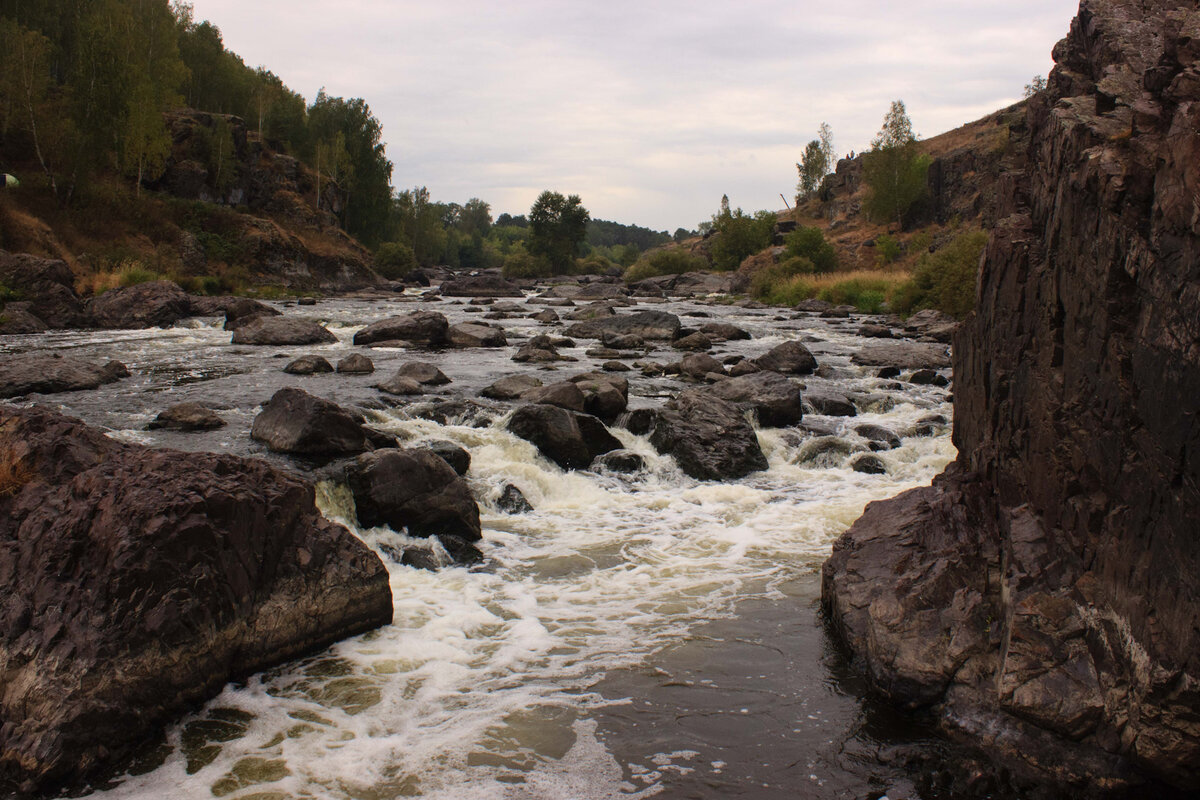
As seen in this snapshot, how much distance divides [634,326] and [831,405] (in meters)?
14.4

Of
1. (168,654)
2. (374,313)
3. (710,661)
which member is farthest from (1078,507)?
(374,313)

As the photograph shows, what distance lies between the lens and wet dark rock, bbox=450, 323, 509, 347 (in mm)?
28328

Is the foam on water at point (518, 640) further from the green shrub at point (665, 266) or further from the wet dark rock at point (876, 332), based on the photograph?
A: the green shrub at point (665, 266)

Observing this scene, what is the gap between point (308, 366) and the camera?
821 inches

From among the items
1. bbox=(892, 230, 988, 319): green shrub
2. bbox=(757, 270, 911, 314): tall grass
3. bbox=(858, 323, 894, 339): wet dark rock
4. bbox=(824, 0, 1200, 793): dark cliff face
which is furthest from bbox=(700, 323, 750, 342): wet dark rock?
bbox=(824, 0, 1200, 793): dark cliff face

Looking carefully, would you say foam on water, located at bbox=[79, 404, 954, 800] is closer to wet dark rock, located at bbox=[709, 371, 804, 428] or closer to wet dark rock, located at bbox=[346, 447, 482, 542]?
wet dark rock, located at bbox=[346, 447, 482, 542]

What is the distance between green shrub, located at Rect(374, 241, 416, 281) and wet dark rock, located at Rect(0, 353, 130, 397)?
5926 cm

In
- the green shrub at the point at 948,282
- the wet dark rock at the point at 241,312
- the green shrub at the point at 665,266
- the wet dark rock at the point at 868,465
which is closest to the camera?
the wet dark rock at the point at 868,465

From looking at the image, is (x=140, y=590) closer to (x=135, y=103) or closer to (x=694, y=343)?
(x=694, y=343)

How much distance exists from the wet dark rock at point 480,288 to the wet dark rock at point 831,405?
44334 mm

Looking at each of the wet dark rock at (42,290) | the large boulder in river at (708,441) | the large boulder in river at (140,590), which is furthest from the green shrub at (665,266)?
the large boulder in river at (140,590)

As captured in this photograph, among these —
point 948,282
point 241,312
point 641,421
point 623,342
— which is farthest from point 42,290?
point 948,282

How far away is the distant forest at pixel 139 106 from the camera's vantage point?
46344mm

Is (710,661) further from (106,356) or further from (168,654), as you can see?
(106,356)
